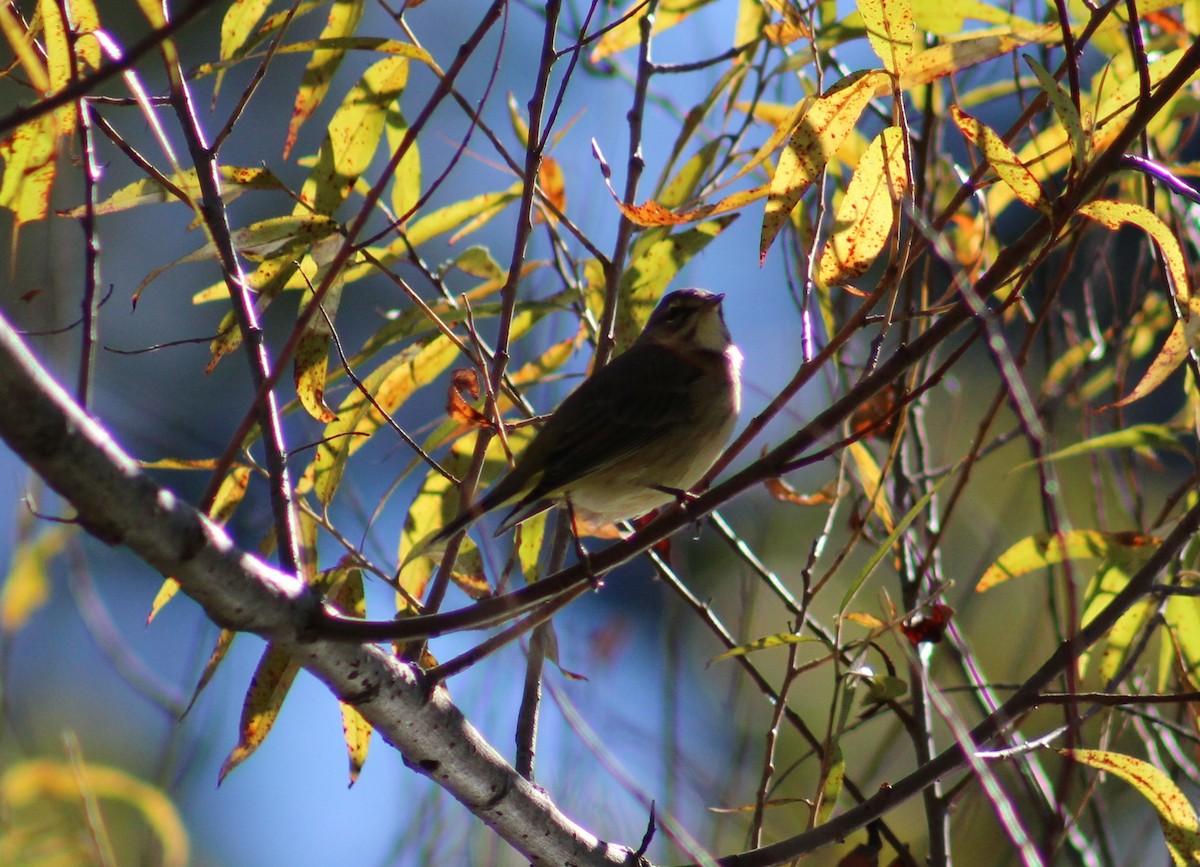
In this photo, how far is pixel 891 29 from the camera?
1604 mm

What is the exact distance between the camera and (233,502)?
85.6 inches

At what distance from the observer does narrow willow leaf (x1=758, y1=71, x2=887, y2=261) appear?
5.49 ft

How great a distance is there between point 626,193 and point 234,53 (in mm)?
764

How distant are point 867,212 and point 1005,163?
0.26 metres

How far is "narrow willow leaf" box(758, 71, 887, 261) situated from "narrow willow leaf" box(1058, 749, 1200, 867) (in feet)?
3.21

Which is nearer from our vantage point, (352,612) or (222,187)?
(222,187)

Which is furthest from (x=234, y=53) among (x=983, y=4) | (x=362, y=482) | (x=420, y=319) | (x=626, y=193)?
(x=362, y=482)

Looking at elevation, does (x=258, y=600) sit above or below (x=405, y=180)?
below

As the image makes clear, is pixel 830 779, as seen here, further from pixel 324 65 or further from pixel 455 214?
pixel 324 65

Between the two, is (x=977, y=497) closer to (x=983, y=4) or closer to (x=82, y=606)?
(x=983, y=4)

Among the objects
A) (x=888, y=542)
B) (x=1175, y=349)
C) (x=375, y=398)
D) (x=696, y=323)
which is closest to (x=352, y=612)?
(x=375, y=398)

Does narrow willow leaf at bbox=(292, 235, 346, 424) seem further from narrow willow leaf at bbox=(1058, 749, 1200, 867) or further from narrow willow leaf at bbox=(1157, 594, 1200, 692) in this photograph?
narrow willow leaf at bbox=(1157, 594, 1200, 692)

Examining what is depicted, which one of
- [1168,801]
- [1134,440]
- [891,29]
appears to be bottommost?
[1168,801]

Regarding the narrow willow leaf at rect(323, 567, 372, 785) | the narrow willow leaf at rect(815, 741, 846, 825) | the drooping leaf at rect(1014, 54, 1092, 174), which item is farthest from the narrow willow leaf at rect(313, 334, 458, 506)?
the drooping leaf at rect(1014, 54, 1092, 174)
